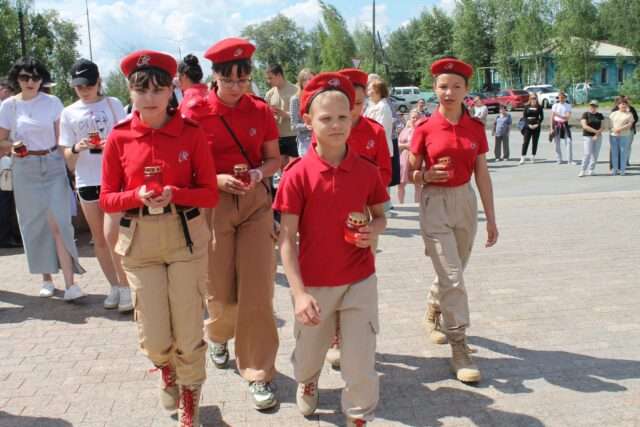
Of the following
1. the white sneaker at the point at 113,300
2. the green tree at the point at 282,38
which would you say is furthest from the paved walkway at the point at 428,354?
the green tree at the point at 282,38

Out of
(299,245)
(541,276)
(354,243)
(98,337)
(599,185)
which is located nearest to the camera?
(354,243)

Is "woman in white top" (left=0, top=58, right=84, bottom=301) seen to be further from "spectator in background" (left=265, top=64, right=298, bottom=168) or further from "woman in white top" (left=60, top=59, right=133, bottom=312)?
"spectator in background" (left=265, top=64, right=298, bottom=168)

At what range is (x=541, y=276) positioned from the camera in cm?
660

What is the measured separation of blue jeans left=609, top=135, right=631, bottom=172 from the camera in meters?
14.8

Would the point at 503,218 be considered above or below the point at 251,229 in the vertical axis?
below

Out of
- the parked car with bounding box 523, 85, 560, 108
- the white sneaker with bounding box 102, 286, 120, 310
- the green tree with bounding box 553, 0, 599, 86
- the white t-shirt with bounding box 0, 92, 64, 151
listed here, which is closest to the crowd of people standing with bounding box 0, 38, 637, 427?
the white t-shirt with bounding box 0, 92, 64, 151

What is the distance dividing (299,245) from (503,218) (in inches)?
276

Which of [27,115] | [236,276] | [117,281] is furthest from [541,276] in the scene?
[27,115]

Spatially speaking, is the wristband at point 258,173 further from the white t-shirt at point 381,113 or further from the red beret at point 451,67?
the white t-shirt at point 381,113

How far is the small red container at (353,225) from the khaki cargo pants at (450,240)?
1298 mm

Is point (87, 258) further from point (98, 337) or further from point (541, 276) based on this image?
point (541, 276)

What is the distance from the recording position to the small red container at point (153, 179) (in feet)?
10.7

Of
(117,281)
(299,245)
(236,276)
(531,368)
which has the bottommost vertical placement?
(531,368)

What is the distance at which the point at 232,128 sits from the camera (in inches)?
157
